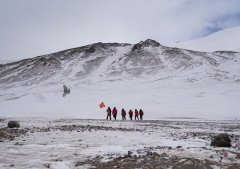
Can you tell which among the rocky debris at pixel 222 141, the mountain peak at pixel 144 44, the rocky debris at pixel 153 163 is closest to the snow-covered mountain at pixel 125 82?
the mountain peak at pixel 144 44

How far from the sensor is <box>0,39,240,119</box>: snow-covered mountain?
184 ft

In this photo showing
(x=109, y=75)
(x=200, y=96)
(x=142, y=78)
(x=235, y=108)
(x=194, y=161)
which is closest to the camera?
(x=194, y=161)

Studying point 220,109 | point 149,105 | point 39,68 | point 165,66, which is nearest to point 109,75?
point 165,66

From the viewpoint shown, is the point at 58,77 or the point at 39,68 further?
the point at 39,68

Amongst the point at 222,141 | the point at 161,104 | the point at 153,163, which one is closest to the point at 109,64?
the point at 161,104

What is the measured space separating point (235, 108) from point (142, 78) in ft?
185

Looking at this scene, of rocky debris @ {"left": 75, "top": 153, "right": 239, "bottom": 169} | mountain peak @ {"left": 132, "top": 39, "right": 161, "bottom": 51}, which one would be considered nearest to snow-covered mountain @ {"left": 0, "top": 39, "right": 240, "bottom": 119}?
mountain peak @ {"left": 132, "top": 39, "right": 161, "bottom": 51}

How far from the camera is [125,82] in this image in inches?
4050

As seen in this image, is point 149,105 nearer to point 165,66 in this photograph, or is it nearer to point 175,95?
point 175,95

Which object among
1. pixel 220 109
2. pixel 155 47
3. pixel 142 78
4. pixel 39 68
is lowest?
pixel 220 109

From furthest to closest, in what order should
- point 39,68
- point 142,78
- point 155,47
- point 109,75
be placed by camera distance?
point 155,47 < point 39,68 < point 109,75 < point 142,78

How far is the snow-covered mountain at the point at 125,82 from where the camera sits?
56031 mm

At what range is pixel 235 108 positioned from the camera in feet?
174

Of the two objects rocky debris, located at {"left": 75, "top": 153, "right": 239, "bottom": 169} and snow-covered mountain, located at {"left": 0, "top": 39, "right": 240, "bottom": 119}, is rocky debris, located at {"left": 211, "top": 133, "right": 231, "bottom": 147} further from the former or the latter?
snow-covered mountain, located at {"left": 0, "top": 39, "right": 240, "bottom": 119}
